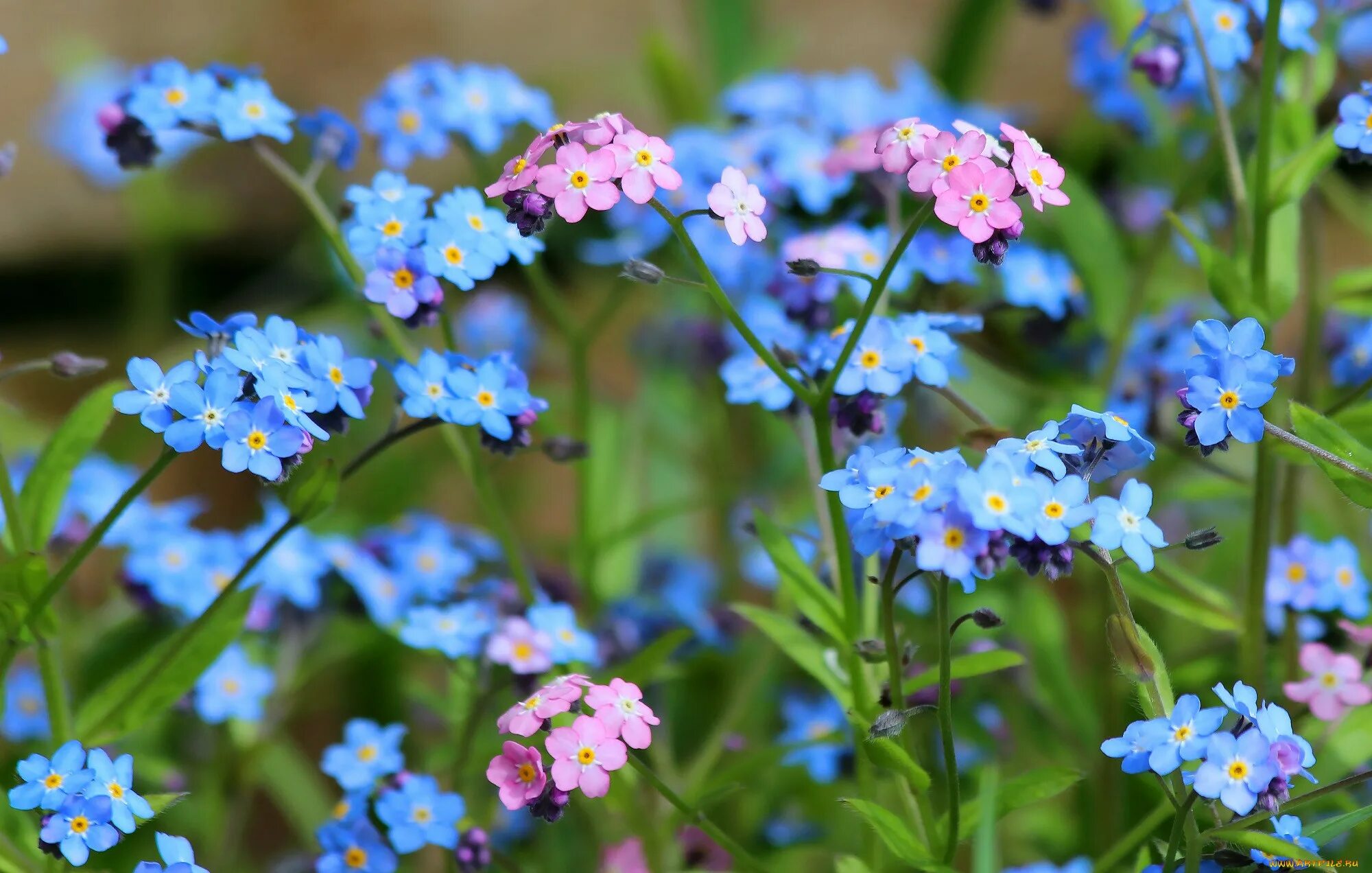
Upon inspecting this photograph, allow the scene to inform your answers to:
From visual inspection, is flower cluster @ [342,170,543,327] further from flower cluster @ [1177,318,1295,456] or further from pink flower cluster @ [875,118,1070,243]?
flower cluster @ [1177,318,1295,456]

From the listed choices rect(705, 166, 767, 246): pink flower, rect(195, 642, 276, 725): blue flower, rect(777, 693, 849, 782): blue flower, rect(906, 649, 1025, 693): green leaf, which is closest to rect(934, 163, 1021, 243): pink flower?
rect(705, 166, 767, 246): pink flower

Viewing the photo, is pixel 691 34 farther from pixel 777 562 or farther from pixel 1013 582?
pixel 777 562

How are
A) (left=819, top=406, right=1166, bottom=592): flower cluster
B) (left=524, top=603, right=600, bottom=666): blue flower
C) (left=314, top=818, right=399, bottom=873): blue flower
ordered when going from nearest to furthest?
1. (left=819, top=406, right=1166, bottom=592): flower cluster
2. (left=314, top=818, right=399, bottom=873): blue flower
3. (left=524, top=603, right=600, bottom=666): blue flower

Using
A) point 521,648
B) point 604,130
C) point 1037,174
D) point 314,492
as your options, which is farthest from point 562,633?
point 1037,174

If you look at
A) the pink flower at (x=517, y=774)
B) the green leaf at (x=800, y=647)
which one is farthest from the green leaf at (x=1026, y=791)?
the pink flower at (x=517, y=774)

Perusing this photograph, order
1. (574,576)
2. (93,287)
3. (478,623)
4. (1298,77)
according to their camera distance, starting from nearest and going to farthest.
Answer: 1. (478,623)
2. (1298,77)
3. (574,576)
4. (93,287)

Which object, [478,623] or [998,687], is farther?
[998,687]

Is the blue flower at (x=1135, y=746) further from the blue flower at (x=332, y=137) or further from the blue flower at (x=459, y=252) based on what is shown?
the blue flower at (x=332, y=137)

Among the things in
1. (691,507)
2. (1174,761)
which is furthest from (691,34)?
(1174,761)
